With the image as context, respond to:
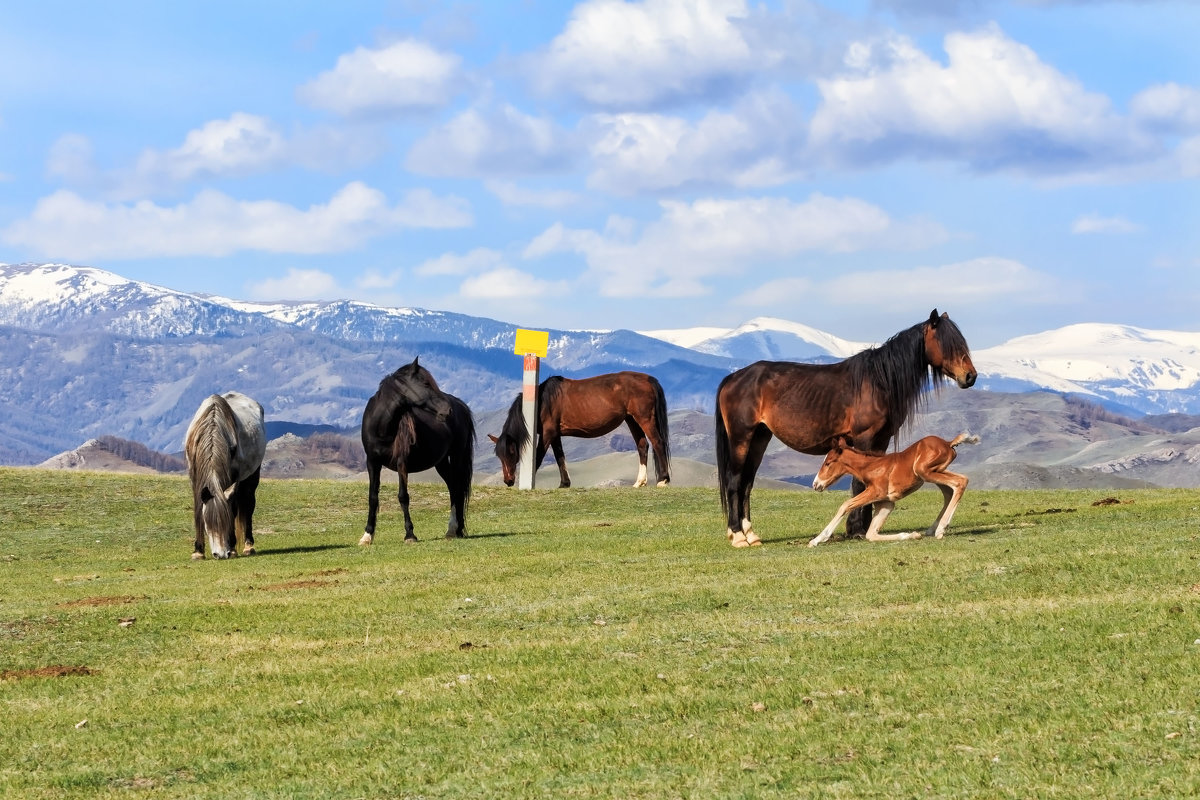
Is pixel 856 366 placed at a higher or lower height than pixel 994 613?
higher

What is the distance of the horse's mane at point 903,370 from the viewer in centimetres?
2023

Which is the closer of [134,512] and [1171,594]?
[1171,594]

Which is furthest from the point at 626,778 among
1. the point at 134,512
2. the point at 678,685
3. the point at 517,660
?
the point at 134,512

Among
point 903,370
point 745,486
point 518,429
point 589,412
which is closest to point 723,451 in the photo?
point 745,486

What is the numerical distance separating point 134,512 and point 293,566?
13.1 metres

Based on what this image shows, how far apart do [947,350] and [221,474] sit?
11691 millimetres

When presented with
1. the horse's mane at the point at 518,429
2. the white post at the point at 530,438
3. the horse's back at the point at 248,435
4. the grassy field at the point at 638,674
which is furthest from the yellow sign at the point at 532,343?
the grassy field at the point at 638,674

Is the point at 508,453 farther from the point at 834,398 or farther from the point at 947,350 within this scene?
the point at 947,350

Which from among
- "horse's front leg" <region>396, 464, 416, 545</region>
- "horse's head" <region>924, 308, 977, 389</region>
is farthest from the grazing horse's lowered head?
"horse's head" <region>924, 308, 977, 389</region>

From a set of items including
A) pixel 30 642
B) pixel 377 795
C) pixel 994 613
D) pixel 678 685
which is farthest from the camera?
pixel 30 642

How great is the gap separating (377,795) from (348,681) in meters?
3.41

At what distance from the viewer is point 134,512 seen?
33469 millimetres

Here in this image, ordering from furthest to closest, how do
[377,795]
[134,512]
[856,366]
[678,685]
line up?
[134,512], [856,366], [678,685], [377,795]

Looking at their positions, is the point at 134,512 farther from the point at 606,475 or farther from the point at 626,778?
the point at 606,475
